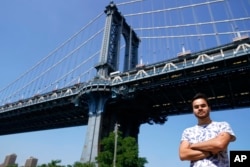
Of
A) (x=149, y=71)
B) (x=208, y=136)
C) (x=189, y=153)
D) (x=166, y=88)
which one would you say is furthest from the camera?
(x=166, y=88)

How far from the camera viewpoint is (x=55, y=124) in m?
60.0

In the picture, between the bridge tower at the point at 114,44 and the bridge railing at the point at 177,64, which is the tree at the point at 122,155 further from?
the bridge tower at the point at 114,44

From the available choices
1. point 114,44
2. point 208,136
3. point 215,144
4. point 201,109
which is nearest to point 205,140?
point 208,136

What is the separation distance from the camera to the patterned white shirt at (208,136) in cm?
369

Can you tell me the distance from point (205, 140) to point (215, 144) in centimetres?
28

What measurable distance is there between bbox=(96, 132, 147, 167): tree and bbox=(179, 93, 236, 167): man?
24.8 m

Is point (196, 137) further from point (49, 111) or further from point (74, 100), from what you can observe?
point (49, 111)

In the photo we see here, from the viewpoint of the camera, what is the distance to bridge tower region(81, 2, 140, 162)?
36.1 meters

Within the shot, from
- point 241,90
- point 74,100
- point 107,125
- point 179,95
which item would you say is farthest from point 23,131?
point 241,90

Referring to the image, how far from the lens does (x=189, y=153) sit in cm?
382

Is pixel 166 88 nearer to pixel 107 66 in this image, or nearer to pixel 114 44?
pixel 107 66

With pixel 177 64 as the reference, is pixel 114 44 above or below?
above

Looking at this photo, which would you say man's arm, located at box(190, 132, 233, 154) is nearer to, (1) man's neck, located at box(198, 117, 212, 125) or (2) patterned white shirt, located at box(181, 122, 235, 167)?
(2) patterned white shirt, located at box(181, 122, 235, 167)

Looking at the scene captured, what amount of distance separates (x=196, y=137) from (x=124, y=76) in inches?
1347
